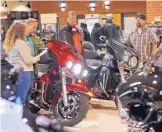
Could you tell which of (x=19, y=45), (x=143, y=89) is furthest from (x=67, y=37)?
(x=143, y=89)

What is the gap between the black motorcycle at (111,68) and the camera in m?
4.94

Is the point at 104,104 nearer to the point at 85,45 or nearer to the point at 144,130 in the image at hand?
the point at 85,45

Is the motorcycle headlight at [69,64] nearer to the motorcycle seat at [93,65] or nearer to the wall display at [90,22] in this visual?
the motorcycle seat at [93,65]

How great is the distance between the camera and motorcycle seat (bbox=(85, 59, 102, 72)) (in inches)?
211

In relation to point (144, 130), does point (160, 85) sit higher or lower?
higher

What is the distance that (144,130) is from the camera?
1.93 meters

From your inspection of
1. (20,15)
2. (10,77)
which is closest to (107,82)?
(10,77)

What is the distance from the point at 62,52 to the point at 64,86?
0.38 meters

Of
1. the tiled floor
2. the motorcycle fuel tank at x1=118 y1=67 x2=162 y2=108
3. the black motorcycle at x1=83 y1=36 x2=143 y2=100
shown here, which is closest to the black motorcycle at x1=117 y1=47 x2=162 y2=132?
the motorcycle fuel tank at x1=118 y1=67 x2=162 y2=108

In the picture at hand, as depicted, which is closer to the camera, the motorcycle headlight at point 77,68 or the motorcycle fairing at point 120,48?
the motorcycle headlight at point 77,68

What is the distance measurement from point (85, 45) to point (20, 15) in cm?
512

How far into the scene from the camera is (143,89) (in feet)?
6.17

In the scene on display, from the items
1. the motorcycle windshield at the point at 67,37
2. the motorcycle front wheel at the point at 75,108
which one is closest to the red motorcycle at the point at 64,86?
the motorcycle front wheel at the point at 75,108

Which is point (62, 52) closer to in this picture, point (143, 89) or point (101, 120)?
point (101, 120)
